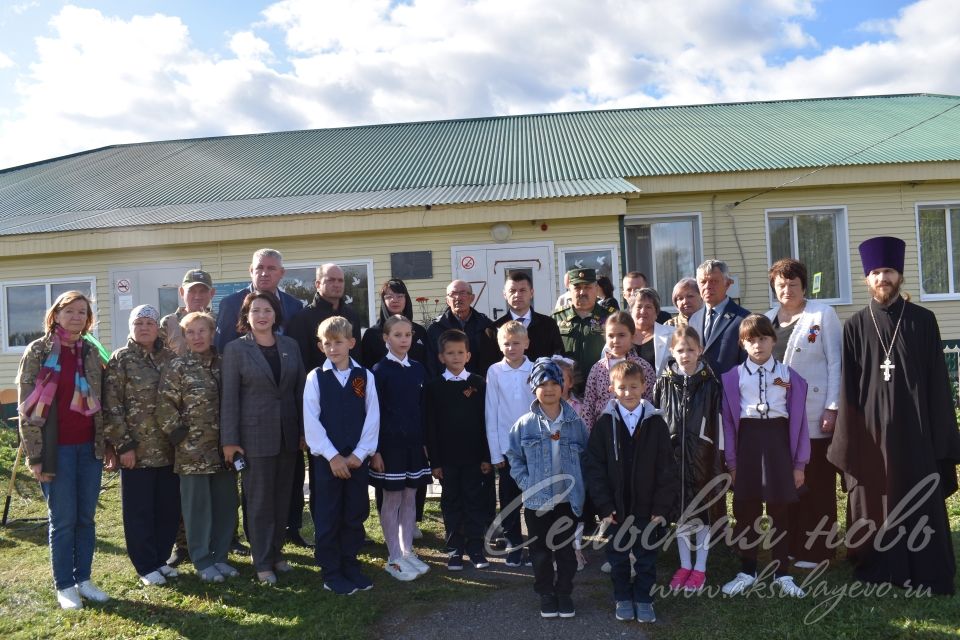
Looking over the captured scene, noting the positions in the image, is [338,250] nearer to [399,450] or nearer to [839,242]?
[399,450]

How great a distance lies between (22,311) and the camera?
12.4 m

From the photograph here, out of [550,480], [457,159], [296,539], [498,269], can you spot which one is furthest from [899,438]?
[457,159]

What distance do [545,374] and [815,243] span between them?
10.1 meters

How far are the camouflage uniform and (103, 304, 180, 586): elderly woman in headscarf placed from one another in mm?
2786

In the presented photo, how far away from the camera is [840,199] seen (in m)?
12.0

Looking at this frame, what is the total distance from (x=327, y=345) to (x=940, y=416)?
3608mm

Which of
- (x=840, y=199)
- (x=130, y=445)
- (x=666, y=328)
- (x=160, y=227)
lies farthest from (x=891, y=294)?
(x=160, y=227)

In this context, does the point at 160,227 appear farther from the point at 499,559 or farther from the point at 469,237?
the point at 499,559

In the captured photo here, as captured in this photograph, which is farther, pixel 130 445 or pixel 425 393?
pixel 425 393

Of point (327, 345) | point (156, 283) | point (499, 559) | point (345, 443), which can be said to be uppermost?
point (156, 283)

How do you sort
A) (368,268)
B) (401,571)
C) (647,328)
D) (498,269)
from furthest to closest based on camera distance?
(368,268) < (498,269) < (647,328) < (401,571)

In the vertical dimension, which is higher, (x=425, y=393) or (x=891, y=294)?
(x=891, y=294)

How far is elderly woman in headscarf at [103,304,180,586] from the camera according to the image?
438 centimetres

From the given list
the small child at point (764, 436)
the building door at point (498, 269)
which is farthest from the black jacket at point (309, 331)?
the building door at point (498, 269)
